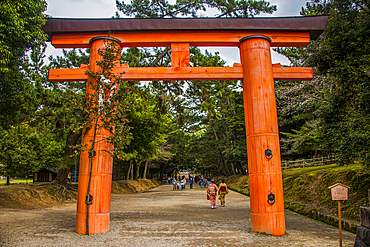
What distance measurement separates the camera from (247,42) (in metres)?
7.22

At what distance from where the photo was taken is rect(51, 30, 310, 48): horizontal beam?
7398 mm

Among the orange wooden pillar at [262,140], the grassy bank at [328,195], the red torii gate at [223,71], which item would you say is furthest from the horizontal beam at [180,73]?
the grassy bank at [328,195]

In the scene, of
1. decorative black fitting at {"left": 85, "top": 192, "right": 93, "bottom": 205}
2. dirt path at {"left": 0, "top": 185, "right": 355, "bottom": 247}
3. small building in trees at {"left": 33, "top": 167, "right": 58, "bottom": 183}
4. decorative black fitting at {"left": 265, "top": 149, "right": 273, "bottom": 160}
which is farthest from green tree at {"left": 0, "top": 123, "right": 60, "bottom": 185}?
decorative black fitting at {"left": 265, "top": 149, "right": 273, "bottom": 160}

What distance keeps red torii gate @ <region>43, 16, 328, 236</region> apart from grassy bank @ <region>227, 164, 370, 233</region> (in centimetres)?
346

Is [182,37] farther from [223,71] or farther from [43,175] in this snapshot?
[43,175]

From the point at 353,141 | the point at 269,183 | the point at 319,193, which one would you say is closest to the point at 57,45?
the point at 269,183

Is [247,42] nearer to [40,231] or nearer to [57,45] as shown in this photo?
[57,45]

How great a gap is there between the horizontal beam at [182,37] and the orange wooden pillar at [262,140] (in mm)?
370

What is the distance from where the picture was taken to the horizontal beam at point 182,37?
7.40 metres

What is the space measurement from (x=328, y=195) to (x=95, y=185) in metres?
8.68

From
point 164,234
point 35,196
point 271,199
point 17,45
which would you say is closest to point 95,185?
point 164,234

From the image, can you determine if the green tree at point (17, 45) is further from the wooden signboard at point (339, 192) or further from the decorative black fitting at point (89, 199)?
the wooden signboard at point (339, 192)

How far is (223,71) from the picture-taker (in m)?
7.14

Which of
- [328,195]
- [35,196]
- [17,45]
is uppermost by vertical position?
[17,45]
